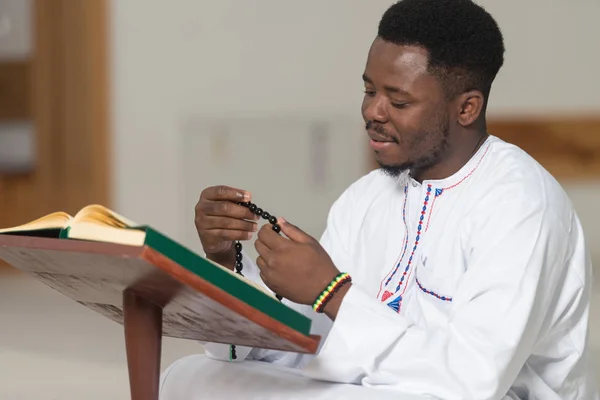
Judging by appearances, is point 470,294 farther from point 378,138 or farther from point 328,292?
point 378,138

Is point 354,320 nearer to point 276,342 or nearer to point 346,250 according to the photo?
point 276,342

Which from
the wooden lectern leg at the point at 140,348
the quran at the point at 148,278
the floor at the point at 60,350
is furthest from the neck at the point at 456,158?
the floor at the point at 60,350

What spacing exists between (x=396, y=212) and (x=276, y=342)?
586 mm

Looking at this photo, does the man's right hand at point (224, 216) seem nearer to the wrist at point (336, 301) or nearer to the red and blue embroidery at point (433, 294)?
the wrist at point (336, 301)

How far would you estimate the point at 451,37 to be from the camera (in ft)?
6.04

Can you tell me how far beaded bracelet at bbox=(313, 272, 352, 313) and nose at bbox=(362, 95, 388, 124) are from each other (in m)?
0.33

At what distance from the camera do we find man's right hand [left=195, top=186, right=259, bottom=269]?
1.85m

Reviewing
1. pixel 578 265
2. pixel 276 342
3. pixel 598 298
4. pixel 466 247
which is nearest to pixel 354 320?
pixel 276 342

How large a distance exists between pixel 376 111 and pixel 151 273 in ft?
2.10

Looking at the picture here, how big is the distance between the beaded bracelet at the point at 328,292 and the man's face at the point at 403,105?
320 millimetres

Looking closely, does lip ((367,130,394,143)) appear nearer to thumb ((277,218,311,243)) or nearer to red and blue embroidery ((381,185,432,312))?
red and blue embroidery ((381,185,432,312))

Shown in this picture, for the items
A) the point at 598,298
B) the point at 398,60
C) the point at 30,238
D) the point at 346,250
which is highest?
the point at 398,60

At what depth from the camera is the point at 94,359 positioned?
3758 millimetres

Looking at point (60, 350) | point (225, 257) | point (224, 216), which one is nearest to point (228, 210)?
point (224, 216)
